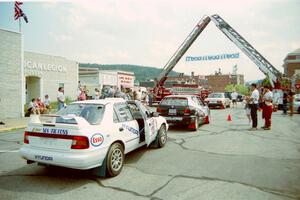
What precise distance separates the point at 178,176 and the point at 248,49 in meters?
20.5

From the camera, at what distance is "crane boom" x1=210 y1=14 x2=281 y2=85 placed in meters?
21.9

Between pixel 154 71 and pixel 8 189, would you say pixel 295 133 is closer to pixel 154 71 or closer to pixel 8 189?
pixel 8 189

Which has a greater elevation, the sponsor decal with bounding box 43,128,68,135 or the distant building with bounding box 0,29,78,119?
the distant building with bounding box 0,29,78,119

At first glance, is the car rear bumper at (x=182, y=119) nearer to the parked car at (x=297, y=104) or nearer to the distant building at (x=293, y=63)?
the parked car at (x=297, y=104)

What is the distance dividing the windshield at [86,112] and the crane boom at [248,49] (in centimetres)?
2052

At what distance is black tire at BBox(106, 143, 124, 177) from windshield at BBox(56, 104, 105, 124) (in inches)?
26.2

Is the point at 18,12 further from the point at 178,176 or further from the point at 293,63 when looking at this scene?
the point at 293,63

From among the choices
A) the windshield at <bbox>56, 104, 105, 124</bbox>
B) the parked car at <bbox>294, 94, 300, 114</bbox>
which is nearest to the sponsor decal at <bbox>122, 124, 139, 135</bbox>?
the windshield at <bbox>56, 104, 105, 124</bbox>

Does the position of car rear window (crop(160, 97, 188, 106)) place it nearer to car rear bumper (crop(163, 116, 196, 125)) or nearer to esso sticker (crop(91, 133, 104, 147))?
car rear bumper (crop(163, 116, 196, 125))

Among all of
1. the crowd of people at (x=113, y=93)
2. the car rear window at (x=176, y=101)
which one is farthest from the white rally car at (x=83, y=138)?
the crowd of people at (x=113, y=93)

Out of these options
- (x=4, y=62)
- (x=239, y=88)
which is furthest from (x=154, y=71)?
(x=4, y=62)

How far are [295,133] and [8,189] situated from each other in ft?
33.7

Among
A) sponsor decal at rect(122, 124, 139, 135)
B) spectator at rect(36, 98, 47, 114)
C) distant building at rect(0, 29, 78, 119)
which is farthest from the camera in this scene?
distant building at rect(0, 29, 78, 119)

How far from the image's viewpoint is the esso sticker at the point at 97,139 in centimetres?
445
